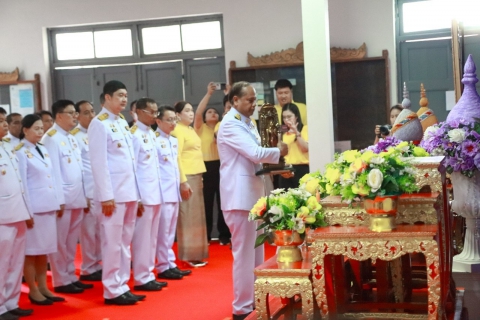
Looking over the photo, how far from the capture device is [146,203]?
5.71 m

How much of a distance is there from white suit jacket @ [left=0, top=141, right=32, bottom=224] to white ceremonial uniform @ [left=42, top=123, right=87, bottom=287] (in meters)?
0.76

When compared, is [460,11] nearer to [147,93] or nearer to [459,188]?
[459,188]

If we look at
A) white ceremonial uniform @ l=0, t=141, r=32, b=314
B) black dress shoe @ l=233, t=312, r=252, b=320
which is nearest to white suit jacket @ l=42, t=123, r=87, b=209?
white ceremonial uniform @ l=0, t=141, r=32, b=314

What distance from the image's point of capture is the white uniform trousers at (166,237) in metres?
6.17

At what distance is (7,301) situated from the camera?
4.89 meters

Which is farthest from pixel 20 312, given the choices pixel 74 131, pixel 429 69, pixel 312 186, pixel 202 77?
pixel 429 69

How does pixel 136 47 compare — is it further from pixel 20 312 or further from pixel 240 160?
pixel 240 160

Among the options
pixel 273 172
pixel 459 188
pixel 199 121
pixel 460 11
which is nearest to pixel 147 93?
pixel 199 121

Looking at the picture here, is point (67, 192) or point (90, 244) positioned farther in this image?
point (90, 244)

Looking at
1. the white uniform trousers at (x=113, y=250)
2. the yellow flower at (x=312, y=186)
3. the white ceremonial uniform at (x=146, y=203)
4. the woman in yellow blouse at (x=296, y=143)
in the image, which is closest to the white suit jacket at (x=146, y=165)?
the white ceremonial uniform at (x=146, y=203)

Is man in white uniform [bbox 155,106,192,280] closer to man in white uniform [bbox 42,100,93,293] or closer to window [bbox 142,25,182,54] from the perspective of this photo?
man in white uniform [bbox 42,100,93,293]

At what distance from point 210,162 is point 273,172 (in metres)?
3.47

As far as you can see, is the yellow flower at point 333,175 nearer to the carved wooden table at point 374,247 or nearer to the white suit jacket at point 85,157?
the carved wooden table at point 374,247

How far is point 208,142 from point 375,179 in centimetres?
484
